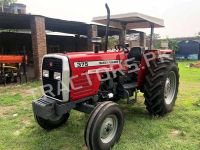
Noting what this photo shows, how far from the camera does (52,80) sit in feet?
13.2

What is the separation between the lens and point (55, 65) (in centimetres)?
391

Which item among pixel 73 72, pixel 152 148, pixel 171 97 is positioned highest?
pixel 73 72

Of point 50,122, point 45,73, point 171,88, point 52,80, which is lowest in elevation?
point 50,122

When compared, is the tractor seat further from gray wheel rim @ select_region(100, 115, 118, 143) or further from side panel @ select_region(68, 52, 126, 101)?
gray wheel rim @ select_region(100, 115, 118, 143)

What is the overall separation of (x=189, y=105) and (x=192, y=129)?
5.50 feet

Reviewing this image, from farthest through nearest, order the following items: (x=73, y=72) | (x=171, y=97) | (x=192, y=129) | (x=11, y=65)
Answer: (x=11, y=65)
(x=171, y=97)
(x=192, y=129)
(x=73, y=72)

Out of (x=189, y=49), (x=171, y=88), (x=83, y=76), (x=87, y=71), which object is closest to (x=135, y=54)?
(x=171, y=88)

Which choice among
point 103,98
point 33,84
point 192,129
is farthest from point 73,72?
point 33,84

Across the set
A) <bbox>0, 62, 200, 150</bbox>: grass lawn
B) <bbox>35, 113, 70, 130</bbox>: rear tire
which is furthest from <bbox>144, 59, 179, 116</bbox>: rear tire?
<bbox>35, 113, 70, 130</bbox>: rear tire

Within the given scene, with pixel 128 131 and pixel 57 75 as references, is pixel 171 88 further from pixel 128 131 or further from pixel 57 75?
pixel 57 75

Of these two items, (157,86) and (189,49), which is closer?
(157,86)

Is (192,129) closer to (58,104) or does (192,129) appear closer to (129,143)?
(129,143)

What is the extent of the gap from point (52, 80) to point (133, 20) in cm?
265

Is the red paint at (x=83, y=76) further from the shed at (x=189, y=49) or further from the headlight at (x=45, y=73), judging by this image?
the shed at (x=189, y=49)
